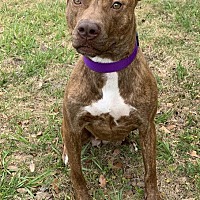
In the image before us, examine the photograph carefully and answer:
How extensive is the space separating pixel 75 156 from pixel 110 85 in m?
0.68

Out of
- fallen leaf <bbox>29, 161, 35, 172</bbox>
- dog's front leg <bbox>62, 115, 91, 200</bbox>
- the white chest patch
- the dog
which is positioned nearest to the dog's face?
the dog

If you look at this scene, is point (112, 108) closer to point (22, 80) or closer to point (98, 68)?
point (98, 68)

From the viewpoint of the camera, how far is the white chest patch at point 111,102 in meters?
3.30

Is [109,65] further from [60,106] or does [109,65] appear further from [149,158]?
[60,106]

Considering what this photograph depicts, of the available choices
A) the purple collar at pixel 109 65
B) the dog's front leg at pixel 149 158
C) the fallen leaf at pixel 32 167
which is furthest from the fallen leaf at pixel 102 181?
the purple collar at pixel 109 65

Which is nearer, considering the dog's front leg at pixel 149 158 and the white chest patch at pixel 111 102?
the white chest patch at pixel 111 102

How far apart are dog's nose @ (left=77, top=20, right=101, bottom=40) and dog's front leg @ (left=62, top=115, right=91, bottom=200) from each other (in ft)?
2.92

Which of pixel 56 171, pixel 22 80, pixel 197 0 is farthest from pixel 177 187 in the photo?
pixel 197 0

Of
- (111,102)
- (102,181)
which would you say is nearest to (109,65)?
(111,102)

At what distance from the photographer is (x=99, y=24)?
2734 millimetres

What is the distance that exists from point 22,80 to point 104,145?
1.50 meters

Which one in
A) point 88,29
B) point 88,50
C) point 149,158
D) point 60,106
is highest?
point 88,29

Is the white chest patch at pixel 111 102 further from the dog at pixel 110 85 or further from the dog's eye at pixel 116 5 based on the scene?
the dog's eye at pixel 116 5

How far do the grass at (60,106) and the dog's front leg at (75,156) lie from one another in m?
0.20
